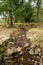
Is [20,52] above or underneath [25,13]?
underneath

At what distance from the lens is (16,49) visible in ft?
23.8

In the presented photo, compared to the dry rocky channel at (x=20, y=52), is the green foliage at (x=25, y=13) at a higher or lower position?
higher

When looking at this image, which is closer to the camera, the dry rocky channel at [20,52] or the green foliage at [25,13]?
Result: the dry rocky channel at [20,52]

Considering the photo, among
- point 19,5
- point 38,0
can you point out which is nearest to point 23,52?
point 19,5

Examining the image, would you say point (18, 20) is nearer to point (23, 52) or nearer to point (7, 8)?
point (7, 8)

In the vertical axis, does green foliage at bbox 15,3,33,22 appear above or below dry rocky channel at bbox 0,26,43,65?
above

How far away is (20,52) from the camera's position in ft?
23.0

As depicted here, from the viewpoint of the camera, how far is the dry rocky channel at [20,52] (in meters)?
6.42

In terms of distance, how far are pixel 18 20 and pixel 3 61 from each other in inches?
306

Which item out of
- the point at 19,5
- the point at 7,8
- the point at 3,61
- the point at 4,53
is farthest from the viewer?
the point at 19,5

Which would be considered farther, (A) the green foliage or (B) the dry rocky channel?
(A) the green foliage

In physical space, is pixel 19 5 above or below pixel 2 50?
above

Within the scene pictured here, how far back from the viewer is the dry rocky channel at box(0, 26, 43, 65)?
6418 mm

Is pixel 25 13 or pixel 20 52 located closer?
pixel 20 52
